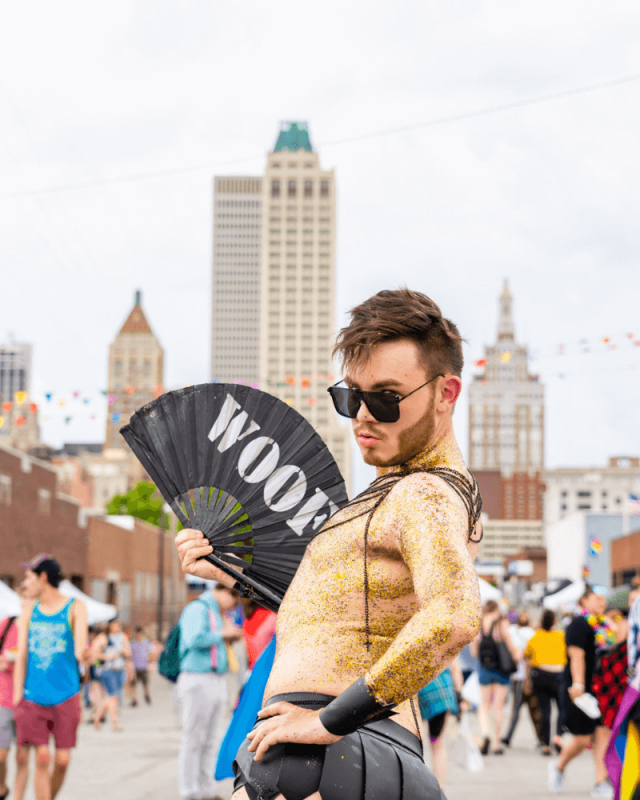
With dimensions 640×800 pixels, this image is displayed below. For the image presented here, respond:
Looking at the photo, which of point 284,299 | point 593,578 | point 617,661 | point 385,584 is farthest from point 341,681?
point 284,299

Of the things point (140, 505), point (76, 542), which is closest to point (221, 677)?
point (76, 542)

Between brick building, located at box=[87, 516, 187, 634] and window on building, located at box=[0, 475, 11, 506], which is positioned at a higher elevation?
window on building, located at box=[0, 475, 11, 506]

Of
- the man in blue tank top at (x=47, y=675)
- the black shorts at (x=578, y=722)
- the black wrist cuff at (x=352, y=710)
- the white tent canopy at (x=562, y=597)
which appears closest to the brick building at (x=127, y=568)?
the white tent canopy at (x=562, y=597)

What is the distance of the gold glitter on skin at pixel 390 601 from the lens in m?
2.15

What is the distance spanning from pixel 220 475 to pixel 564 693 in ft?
28.0

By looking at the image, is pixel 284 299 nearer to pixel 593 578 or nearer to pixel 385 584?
pixel 593 578

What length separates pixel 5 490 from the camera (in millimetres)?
32812

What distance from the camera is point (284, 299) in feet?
570

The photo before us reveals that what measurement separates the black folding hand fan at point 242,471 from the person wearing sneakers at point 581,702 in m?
7.32

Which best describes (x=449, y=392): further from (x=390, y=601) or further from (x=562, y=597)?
(x=562, y=597)

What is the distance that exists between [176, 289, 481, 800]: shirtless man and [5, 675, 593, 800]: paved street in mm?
7288

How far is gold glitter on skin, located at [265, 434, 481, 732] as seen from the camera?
2152 mm

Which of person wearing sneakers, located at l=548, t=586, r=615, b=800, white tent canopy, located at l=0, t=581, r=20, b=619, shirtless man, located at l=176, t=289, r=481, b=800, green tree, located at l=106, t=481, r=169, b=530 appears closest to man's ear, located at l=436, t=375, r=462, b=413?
shirtless man, located at l=176, t=289, r=481, b=800

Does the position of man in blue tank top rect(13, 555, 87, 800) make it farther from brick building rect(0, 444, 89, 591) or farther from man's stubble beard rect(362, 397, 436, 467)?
brick building rect(0, 444, 89, 591)
